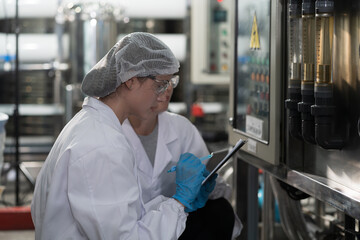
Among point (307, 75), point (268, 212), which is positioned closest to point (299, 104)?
point (307, 75)

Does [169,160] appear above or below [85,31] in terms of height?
below

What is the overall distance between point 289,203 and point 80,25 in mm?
2565

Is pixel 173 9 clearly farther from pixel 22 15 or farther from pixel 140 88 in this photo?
pixel 140 88

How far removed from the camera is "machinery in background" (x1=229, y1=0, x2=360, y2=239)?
1.47m

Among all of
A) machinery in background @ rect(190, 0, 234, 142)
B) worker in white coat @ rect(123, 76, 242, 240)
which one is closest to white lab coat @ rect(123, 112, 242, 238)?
worker in white coat @ rect(123, 76, 242, 240)

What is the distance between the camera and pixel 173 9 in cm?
464

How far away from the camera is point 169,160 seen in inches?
81.4

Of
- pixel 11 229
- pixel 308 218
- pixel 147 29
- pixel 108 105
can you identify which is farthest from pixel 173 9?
pixel 108 105

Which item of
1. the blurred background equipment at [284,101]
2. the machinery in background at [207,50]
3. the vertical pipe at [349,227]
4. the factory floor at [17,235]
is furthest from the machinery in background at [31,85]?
the vertical pipe at [349,227]

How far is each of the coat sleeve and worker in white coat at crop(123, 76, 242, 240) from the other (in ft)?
1.76

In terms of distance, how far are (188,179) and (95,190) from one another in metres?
0.38

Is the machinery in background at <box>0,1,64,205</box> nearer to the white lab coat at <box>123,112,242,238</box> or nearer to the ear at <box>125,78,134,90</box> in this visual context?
the white lab coat at <box>123,112,242,238</box>

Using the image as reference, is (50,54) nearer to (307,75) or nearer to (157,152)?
(157,152)

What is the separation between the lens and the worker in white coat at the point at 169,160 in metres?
2.03
